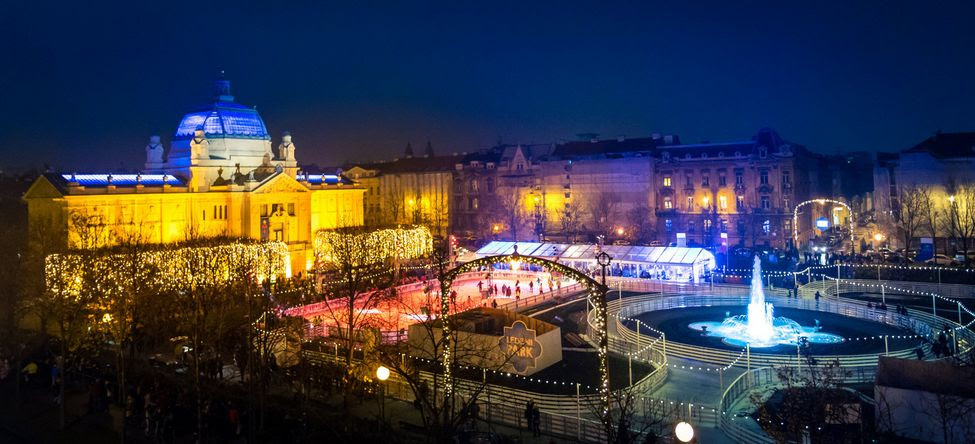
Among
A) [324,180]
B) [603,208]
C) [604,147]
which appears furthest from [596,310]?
[604,147]

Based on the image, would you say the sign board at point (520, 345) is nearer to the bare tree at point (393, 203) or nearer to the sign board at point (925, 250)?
the sign board at point (925, 250)

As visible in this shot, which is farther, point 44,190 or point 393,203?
point 393,203

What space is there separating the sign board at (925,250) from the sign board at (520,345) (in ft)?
170

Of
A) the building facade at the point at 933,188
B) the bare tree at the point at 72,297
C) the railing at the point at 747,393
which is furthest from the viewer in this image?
the building facade at the point at 933,188

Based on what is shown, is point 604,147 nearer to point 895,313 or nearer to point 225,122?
point 225,122

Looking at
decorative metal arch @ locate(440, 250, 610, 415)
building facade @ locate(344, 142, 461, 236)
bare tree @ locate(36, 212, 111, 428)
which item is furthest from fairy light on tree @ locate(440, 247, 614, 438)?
building facade @ locate(344, 142, 461, 236)

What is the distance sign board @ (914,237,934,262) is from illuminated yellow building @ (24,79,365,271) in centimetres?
5656

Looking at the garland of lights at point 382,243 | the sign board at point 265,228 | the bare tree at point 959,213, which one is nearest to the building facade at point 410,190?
the garland of lights at point 382,243

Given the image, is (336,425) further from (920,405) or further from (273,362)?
(920,405)

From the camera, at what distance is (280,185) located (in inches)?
2447

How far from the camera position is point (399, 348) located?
28.1m

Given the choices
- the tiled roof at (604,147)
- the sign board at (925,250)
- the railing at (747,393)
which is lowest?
the railing at (747,393)

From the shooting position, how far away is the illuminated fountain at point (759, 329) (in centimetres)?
3328

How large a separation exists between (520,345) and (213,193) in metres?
42.9
